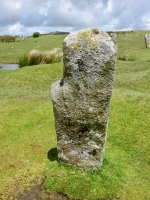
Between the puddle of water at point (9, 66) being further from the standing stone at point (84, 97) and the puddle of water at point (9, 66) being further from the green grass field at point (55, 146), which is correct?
the standing stone at point (84, 97)

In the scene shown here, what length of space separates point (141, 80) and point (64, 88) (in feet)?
40.2

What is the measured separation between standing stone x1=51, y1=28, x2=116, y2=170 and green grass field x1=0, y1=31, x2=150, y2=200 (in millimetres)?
582

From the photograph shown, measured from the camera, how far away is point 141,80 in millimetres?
17875

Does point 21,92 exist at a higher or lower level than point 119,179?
higher

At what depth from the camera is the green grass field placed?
7012 mm

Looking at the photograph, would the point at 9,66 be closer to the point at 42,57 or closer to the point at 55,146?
the point at 42,57

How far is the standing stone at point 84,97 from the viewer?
20.5 feet

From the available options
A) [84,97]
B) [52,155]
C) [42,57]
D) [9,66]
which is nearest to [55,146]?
[52,155]

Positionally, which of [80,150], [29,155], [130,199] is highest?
[80,150]

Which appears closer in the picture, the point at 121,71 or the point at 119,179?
the point at 119,179

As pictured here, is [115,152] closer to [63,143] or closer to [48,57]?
[63,143]

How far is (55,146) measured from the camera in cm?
921

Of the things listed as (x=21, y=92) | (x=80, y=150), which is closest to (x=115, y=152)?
(x=80, y=150)

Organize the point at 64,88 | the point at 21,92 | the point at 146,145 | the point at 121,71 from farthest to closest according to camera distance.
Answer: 1. the point at 121,71
2. the point at 21,92
3. the point at 146,145
4. the point at 64,88
